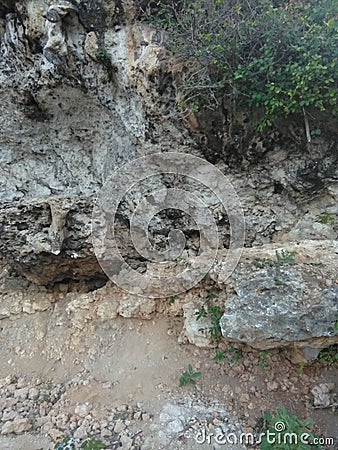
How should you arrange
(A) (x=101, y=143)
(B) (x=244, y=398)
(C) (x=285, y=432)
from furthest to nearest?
(A) (x=101, y=143) < (B) (x=244, y=398) < (C) (x=285, y=432)

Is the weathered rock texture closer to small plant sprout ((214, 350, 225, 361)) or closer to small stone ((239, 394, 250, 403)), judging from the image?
small plant sprout ((214, 350, 225, 361))

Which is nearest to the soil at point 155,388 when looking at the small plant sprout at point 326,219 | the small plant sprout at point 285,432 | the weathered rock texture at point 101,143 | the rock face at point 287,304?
the small plant sprout at point 285,432

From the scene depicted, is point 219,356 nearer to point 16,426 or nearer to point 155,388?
point 155,388

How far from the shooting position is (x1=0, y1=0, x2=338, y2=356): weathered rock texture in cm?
355

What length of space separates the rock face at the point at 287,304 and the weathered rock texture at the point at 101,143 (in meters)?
0.06

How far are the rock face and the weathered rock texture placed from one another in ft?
0.20

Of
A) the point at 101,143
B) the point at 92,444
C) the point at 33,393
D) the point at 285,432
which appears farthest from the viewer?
the point at 101,143

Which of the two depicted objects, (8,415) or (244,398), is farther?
(8,415)

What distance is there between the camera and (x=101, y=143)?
13.9ft

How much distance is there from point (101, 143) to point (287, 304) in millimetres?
2985

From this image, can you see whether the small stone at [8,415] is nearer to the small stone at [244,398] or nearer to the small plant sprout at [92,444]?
the small plant sprout at [92,444]

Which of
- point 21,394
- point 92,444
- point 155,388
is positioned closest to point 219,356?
point 155,388

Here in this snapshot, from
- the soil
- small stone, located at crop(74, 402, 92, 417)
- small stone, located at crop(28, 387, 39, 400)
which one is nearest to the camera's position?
the soil

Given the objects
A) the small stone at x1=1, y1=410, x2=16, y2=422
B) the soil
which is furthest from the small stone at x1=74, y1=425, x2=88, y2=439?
the small stone at x1=1, y1=410, x2=16, y2=422
